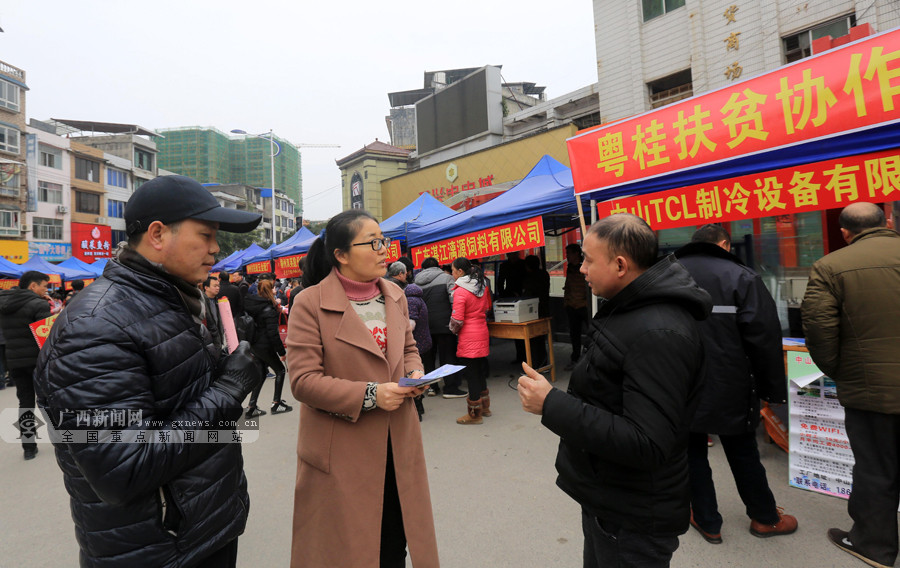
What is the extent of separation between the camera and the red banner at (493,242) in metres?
5.21

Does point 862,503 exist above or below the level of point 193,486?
below

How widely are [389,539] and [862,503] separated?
2354 mm

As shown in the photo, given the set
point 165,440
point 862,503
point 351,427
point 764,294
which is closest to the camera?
point 165,440

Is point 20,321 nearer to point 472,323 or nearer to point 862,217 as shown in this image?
point 472,323

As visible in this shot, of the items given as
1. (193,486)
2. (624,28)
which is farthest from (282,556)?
(624,28)

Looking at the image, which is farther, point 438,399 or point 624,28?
point 624,28

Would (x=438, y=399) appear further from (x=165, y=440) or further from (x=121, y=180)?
(x=121, y=180)

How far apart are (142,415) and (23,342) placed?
484 centimetres

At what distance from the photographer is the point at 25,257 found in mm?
18594

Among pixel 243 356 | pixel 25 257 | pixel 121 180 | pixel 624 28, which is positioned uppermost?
pixel 121 180

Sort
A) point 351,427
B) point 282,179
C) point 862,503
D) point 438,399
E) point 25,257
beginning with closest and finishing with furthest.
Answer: point 351,427
point 862,503
point 438,399
point 25,257
point 282,179

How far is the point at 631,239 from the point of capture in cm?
142

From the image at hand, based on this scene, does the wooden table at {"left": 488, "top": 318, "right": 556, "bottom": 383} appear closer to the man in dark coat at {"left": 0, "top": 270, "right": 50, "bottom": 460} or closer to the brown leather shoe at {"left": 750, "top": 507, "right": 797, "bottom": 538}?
the brown leather shoe at {"left": 750, "top": 507, "right": 797, "bottom": 538}

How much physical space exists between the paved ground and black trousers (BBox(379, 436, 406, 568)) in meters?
0.70
